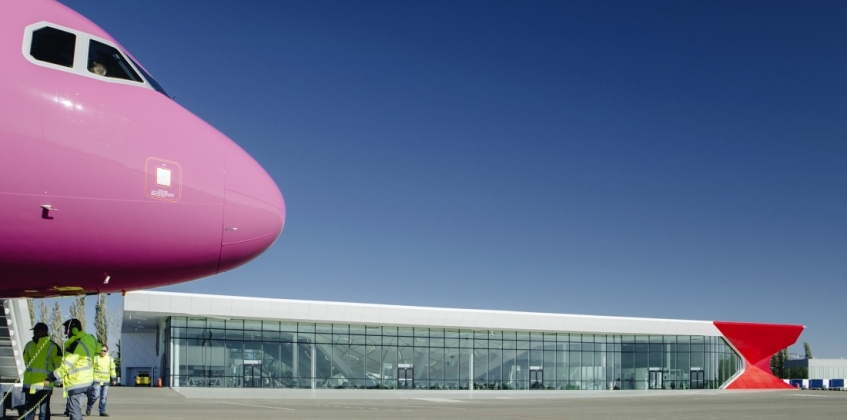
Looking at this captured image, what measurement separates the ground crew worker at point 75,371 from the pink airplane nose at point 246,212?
4.90 metres

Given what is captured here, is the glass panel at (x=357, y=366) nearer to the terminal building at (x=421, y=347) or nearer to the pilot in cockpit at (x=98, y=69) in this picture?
the terminal building at (x=421, y=347)

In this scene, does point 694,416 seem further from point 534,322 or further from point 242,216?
point 534,322

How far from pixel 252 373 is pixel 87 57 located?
45.1 metres

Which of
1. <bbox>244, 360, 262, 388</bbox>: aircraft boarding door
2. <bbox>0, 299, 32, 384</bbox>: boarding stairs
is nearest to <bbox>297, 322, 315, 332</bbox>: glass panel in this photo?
<bbox>244, 360, 262, 388</bbox>: aircraft boarding door

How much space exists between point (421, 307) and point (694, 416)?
3096cm

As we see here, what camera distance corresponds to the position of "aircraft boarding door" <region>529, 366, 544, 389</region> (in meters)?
58.7

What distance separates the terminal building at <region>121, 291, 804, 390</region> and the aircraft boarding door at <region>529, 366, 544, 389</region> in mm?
83

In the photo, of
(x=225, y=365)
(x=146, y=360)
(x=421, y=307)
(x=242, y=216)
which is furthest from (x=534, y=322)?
(x=242, y=216)

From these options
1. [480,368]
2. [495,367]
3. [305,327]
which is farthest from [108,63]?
[495,367]

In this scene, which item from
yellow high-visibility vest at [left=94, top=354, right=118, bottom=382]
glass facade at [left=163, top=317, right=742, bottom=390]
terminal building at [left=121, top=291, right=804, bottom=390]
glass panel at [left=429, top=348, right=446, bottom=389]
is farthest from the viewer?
glass panel at [left=429, top=348, right=446, bottom=389]

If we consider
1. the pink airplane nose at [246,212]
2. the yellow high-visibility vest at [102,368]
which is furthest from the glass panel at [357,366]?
the pink airplane nose at [246,212]

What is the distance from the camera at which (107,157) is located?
665cm

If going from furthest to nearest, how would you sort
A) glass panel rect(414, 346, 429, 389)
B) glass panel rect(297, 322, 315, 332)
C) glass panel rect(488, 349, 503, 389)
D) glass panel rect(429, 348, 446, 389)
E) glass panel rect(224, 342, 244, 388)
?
1. glass panel rect(488, 349, 503, 389)
2. glass panel rect(429, 348, 446, 389)
3. glass panel rect(414, 346, 429, 389)
4. glass panel rect(297, 322, 315, 332)
5. glass panel rect(224, 342, 244, 388)

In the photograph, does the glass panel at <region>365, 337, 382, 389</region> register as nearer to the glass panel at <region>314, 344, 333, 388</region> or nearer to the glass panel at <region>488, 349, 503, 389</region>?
the glass panel at <region>314, 344, 333, 388</region>
